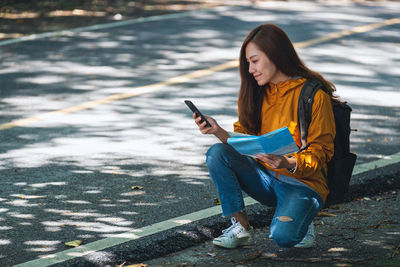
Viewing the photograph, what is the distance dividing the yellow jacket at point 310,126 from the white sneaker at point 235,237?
0.45m

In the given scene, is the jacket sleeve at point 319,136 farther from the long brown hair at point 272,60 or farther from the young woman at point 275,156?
the long brown hair at point 272,60

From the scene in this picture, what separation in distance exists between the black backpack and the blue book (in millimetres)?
286

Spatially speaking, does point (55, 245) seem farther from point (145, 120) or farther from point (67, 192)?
point (145, 120)

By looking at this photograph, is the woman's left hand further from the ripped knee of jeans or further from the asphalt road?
the asphalt road

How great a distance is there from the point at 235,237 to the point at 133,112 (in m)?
3.68

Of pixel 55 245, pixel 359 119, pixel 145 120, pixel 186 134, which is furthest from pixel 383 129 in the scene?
pixel 55 245

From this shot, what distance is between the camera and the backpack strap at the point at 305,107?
4.22 m

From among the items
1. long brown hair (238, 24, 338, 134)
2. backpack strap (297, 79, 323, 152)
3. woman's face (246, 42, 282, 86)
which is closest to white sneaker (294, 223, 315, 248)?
backpack strap (297, 79, 323, 152)

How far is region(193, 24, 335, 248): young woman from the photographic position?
4.20 metres

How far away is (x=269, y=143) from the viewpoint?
3953 millimetres

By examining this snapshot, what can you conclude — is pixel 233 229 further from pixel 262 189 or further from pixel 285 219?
pixel 285 219

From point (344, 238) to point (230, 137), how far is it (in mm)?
1167

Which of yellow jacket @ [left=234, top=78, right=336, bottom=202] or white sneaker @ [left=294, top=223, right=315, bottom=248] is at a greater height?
yellow jacket @ [left=234, top=78, right=336, bottom=202]

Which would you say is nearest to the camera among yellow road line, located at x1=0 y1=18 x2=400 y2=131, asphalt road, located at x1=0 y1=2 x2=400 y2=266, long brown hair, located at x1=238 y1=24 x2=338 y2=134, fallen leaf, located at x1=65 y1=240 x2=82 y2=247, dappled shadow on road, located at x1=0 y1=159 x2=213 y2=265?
long brown hair, located at x1=238 y1=24 x2=338 y2=134
